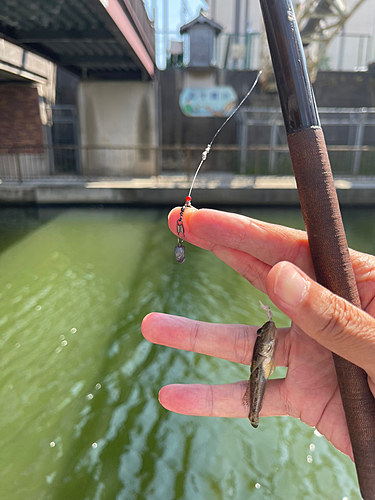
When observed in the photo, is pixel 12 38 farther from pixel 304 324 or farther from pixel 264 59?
pixel 304 324

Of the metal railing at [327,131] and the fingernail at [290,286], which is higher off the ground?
the metal railing at [327,131]

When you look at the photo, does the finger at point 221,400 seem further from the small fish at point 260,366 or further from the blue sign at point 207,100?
the blue sign at point 207,100

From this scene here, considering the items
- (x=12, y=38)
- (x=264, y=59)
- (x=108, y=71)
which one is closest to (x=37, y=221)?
→ (x=12, y=38)

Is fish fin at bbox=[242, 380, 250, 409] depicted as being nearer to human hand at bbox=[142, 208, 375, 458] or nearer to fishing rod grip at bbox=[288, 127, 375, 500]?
human hand at bbox=[142, 208, 375, 458]

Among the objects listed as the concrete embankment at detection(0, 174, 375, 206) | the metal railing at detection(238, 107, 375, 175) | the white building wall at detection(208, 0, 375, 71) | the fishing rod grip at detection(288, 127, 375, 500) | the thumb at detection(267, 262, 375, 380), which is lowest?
the concrete embankment at detection(0, 174, 375, 206)

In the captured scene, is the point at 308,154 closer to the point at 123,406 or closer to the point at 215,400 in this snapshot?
the point at 215,400

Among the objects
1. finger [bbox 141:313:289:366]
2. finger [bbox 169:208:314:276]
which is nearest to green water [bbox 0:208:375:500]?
finger [bbox 141:313:289:366]

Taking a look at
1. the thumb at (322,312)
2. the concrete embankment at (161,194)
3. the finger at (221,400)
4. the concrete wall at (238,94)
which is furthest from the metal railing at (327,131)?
the thumb at (322,312)
